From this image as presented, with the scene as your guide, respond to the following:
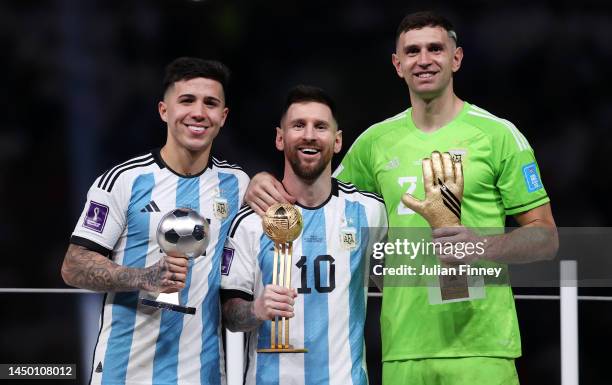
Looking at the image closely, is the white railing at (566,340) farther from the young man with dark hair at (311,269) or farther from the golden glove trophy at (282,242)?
the golden glove trophy at (282,242)

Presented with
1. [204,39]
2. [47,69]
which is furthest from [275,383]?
[47,69]

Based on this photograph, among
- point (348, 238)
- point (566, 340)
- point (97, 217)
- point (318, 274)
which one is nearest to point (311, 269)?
point (318, 274)

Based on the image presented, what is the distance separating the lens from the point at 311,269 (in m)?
2.71

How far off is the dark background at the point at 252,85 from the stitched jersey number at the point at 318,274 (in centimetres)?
229

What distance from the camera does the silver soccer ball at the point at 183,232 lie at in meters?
2.47

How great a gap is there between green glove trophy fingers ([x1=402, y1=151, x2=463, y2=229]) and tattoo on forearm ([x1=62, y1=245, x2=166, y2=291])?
74 centimetres

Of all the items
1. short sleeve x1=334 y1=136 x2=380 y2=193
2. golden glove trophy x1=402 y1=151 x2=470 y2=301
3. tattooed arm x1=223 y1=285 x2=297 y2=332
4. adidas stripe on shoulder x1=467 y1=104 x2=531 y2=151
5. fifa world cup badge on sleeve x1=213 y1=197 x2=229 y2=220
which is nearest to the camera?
tattooed arm x1=223 y1=285 x2=297 y2=332

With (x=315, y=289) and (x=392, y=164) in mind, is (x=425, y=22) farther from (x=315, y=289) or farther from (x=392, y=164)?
(x=315, y=289)

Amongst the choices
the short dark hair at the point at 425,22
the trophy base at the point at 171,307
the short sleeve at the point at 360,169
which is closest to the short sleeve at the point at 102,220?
the trophy base at the point at 171,307

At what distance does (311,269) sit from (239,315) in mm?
239

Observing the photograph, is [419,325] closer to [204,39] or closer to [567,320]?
[567,320]

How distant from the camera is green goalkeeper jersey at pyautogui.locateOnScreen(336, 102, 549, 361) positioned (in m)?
2.85

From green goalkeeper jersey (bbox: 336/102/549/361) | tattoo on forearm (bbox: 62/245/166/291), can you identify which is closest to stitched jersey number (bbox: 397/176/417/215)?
green goalkeeper jersey (bbox: 336/102/549/361)

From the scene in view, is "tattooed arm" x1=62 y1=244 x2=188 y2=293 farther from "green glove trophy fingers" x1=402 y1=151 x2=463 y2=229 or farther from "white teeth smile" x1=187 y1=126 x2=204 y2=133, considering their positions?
"green glove trophy fingers" x1=402 y1=151 x2=463 y2=229
